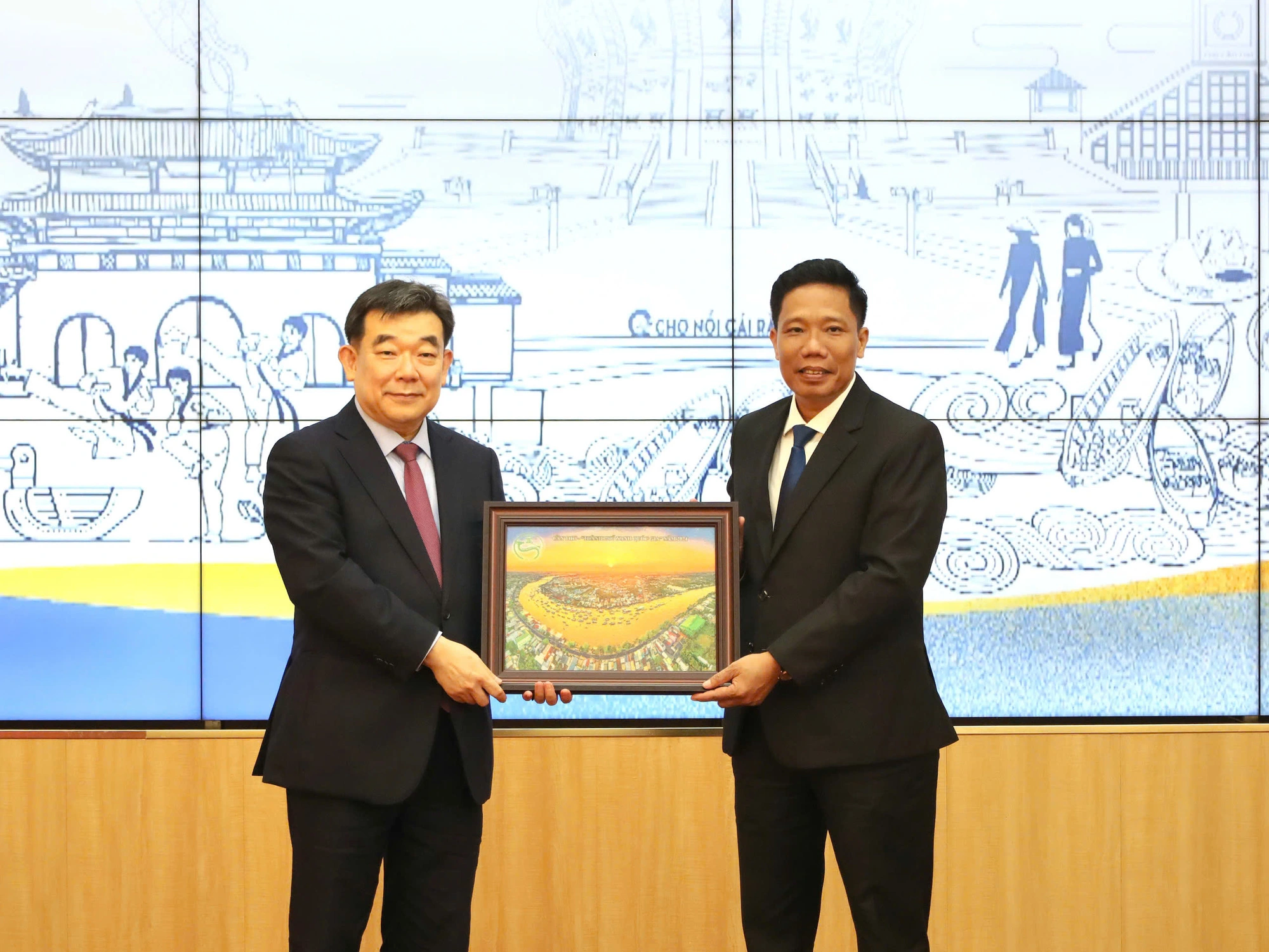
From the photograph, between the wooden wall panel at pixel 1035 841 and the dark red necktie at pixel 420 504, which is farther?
the wooden wall panel at pixel 1035 841

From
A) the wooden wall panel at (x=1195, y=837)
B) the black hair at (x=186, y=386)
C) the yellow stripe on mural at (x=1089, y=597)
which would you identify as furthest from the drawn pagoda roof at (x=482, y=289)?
the wooden wall panel at (x=1195, y=837)

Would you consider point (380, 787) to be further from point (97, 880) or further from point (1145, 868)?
point (1145, 868)

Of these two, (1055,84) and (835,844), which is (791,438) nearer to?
(835,844)

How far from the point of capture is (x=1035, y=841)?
360cm

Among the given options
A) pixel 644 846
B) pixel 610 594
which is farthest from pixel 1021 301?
pixel 644 846

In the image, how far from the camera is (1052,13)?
367 cm

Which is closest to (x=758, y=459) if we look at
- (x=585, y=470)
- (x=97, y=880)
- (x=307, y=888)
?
(x=585, y=470)

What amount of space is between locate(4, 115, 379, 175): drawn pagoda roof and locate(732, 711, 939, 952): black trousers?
2.23 m

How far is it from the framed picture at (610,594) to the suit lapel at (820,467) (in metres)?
0.11

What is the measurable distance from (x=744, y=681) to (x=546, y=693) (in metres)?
0.42

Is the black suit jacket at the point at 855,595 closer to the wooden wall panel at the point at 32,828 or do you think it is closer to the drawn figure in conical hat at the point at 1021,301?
the drawn figure in conical hat at the point at 1021,301

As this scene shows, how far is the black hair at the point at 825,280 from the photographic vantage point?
8.45 feet

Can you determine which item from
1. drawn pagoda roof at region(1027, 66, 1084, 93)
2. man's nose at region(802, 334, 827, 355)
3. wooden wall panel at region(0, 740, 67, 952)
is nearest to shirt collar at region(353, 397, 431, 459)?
man's nose at region(802, 334, 827, 355)

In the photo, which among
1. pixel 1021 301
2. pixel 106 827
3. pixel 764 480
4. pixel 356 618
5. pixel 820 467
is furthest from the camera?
pixel 1021 301
